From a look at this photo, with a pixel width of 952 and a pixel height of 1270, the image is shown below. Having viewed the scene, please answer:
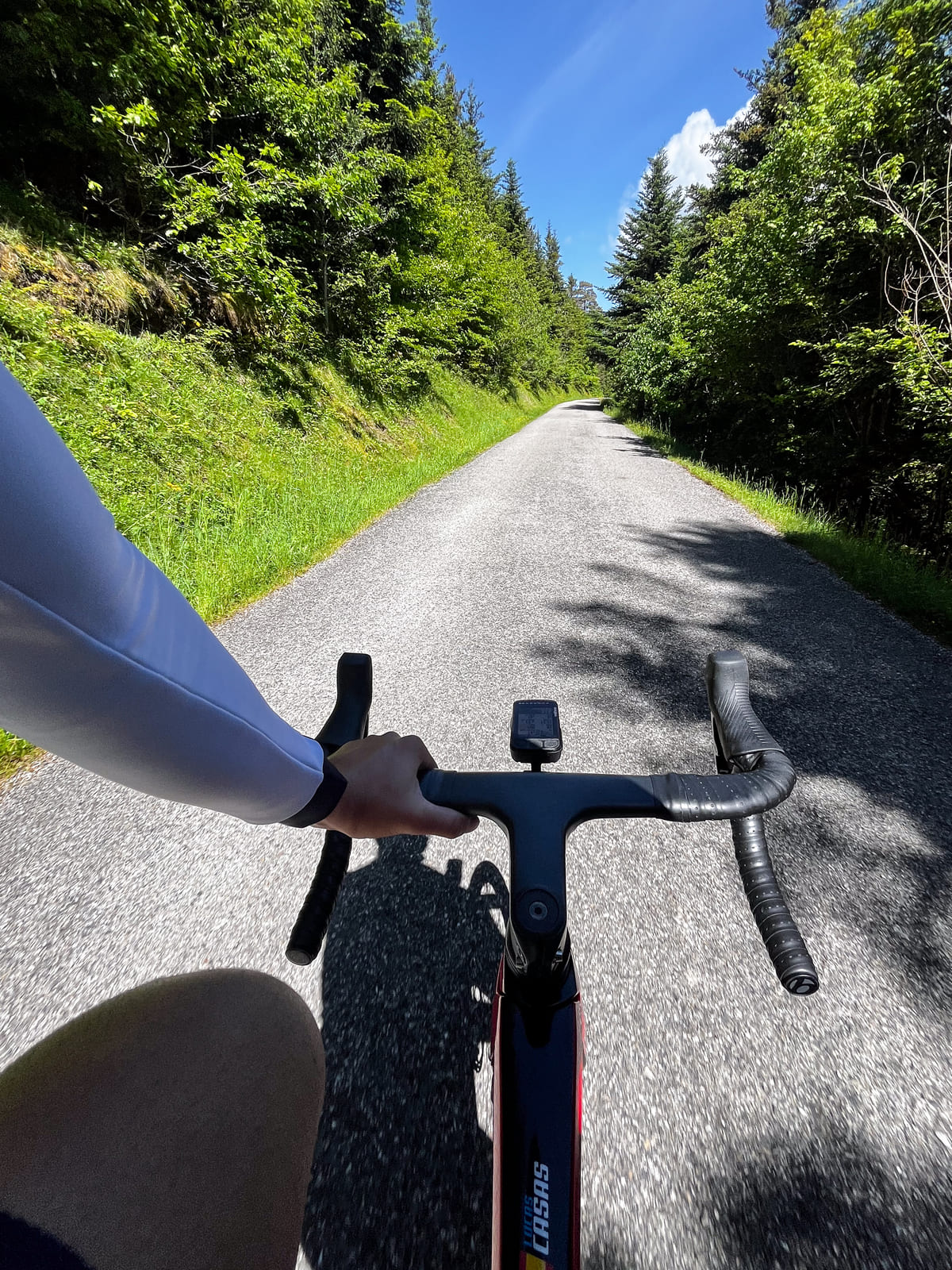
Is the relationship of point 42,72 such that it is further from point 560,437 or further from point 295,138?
point 560,437

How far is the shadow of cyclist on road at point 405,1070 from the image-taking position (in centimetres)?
106

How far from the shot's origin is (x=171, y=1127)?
0.60 meters

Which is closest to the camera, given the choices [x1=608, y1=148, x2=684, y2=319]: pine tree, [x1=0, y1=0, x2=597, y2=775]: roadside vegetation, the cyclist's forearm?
the cyclist's forearm

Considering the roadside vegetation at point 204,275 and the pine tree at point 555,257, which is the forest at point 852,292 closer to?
the roadside vegetation at point 204,275

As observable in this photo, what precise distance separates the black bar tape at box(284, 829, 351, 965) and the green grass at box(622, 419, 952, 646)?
4.19 m

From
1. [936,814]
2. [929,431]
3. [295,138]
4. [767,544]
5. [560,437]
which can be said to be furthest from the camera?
[560,437]

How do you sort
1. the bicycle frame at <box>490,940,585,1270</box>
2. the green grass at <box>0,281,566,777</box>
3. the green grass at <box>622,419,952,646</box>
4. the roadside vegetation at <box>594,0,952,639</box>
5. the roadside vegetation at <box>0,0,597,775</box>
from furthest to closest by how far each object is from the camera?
the roadside vegetation at <box>594,0,952,639</box>, the roadside vegetation at <box>0,0,597,775</box>, the green grass at <box>0,281,566,777</box>, the green grass at <box>622,419,952,646</box>, the bicycle frame at <box>490,940,585,1270</box>

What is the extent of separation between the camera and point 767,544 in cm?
566

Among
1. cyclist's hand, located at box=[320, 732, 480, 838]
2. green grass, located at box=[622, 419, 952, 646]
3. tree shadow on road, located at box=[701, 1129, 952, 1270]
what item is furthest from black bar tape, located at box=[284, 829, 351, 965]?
green grass, located at box=[622, 419, 952, 646]

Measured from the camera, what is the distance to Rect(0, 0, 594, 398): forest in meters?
4.91

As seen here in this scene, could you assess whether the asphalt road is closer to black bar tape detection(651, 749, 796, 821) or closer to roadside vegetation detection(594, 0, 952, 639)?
black bar tape detection(651, 749, 796, 821)

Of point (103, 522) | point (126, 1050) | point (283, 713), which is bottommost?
point (283, 713)

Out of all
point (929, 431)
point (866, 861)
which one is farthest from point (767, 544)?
point (866, 861)

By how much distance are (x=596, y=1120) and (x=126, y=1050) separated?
1.10m
